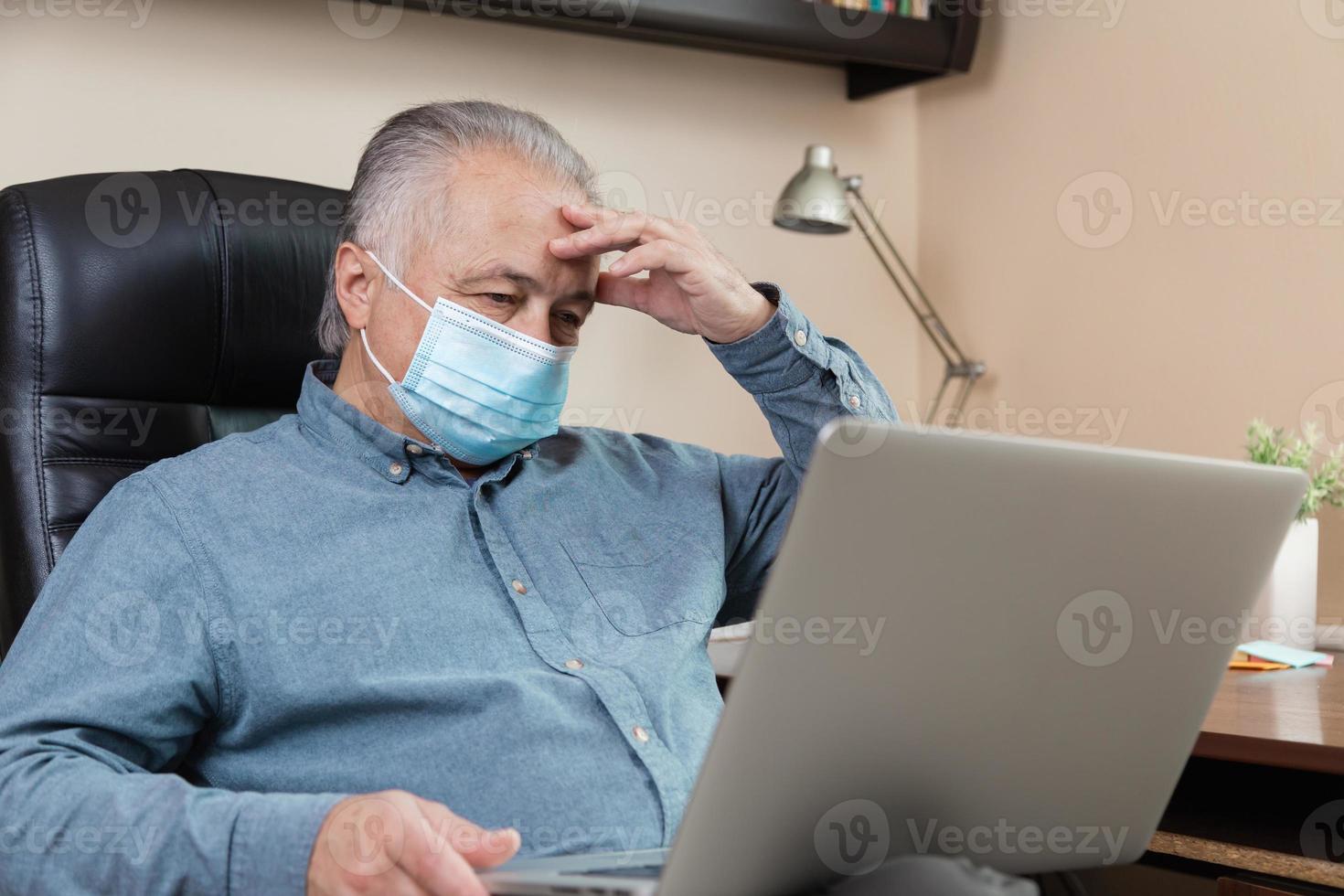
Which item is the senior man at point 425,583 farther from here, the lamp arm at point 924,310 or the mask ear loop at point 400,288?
the lamp arm at point 924,310

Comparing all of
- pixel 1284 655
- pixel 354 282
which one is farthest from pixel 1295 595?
pixel 354 282

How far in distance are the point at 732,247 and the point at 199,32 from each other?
3.09 ft

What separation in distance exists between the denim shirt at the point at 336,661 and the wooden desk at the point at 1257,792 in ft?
1.37

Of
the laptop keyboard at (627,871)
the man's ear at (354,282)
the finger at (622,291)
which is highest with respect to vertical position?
the finger at (622,291)

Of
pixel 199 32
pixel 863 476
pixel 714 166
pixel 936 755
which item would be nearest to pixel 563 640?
pixel 936 755

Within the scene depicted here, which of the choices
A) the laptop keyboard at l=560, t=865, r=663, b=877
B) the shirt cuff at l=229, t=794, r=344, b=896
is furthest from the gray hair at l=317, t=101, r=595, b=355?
the laptop keyboard at l=560, t=865, r=663, b=877

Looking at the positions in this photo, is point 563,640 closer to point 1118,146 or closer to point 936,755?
point 936,755

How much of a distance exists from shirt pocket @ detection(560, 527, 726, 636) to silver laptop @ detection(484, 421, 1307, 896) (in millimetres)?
382

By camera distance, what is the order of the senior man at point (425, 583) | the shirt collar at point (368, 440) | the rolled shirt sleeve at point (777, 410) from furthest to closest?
the rolled shirt sleeve at point (777, 410)
the shirt collar at point (368, 440)
the senior man at point (425, 583)

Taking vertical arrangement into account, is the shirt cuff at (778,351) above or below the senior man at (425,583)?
above

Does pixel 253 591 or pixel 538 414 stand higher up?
pixel 538 414

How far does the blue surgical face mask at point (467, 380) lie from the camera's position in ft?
3.93

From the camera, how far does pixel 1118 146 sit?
83.1 inches

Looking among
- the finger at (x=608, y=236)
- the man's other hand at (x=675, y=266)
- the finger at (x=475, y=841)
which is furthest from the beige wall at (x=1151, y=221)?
the finger at (x=475, y=841)
